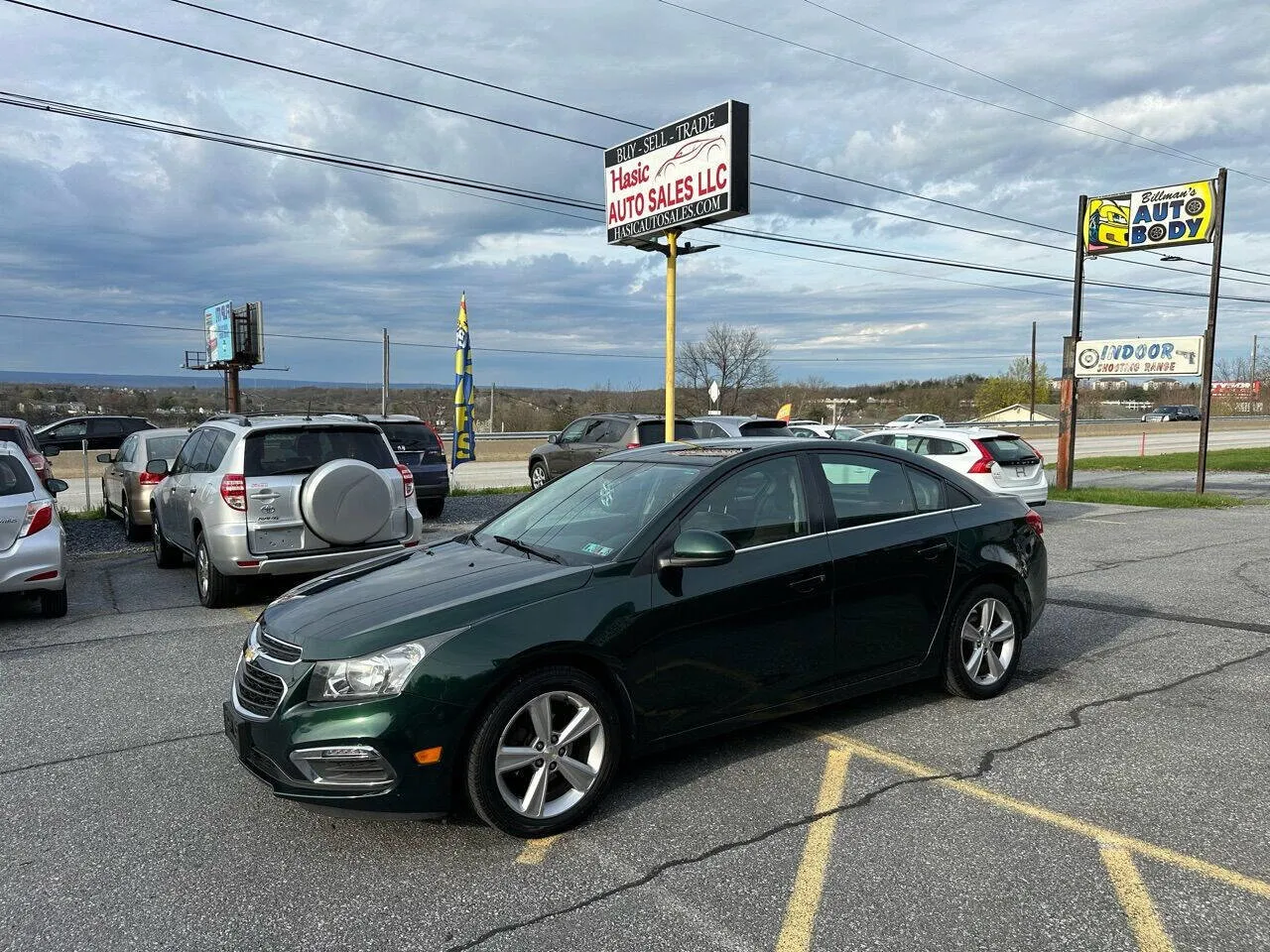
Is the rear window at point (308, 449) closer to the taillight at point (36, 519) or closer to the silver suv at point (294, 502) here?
the silver suv at point (294, 502)

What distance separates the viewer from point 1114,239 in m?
20.5

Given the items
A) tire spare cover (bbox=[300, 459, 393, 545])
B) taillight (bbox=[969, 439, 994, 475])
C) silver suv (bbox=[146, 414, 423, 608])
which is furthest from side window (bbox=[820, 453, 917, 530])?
taillight (bbox=[969, 439, 994, 475])

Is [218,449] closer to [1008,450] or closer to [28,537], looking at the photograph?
[28,537]

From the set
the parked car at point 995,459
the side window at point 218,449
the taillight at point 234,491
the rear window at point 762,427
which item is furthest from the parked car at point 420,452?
the parked car at point 995,459

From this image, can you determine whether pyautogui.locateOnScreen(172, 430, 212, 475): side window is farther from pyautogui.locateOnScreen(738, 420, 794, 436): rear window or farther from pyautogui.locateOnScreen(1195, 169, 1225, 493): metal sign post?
pyautogui.locateOnScreen(1195, 169, 1225, 493): metal sign post

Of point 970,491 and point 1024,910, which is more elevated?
point 970,491

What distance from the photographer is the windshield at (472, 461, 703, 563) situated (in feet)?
14.5

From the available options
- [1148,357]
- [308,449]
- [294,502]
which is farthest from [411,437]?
[1148,357]

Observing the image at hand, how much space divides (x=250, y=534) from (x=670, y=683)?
5.05 metres

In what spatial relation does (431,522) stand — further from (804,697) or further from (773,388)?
(773,388)

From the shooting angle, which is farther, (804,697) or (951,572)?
(951,572)

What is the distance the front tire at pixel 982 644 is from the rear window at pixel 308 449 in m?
5.40

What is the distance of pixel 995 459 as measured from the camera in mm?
14078

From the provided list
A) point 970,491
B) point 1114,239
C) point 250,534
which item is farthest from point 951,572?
point 1114,239
